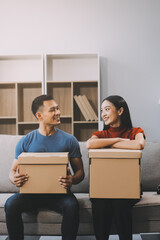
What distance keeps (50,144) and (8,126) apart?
165 cm

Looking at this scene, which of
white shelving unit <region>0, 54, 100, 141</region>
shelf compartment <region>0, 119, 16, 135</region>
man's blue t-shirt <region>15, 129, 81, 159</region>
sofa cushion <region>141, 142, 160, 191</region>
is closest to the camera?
man's blue t-shirt <region>15, 129, 81, 159</region>

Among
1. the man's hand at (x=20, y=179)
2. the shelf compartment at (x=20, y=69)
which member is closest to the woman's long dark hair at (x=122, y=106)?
the man's hand at (x=20, y=179)

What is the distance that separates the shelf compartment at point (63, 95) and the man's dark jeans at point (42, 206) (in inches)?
63.6

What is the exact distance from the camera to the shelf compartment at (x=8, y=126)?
3240 mm

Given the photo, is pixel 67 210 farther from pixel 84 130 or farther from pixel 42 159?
pixel 84 130

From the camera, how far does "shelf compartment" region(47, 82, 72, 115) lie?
3.18 m

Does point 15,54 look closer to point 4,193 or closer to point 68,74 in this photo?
point 68,74

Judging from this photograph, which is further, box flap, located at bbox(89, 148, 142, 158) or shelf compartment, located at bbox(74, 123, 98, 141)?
shelf compartment, located at bbox(74, 123, 98, 141)

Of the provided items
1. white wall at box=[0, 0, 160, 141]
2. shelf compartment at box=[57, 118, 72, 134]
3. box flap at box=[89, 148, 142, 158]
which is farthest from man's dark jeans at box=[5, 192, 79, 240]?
white wall at box=[0, 0, 160, 141]

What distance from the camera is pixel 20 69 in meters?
3.32

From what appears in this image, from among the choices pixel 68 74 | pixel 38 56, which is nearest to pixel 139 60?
pixel 68 74

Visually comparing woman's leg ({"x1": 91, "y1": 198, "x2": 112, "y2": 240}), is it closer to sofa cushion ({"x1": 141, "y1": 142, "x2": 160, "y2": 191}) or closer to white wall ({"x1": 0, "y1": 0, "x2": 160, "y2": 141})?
sofa cushion ({"x1": 141, "y1": 142, "x2": 160, "y2": 191})

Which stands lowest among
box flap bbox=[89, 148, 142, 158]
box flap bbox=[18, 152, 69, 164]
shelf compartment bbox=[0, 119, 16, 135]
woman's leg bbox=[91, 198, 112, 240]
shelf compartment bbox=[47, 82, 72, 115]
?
woman's leg bbox=[91, 198, 112, 240]

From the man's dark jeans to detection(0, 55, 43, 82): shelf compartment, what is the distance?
1923 millimetres
